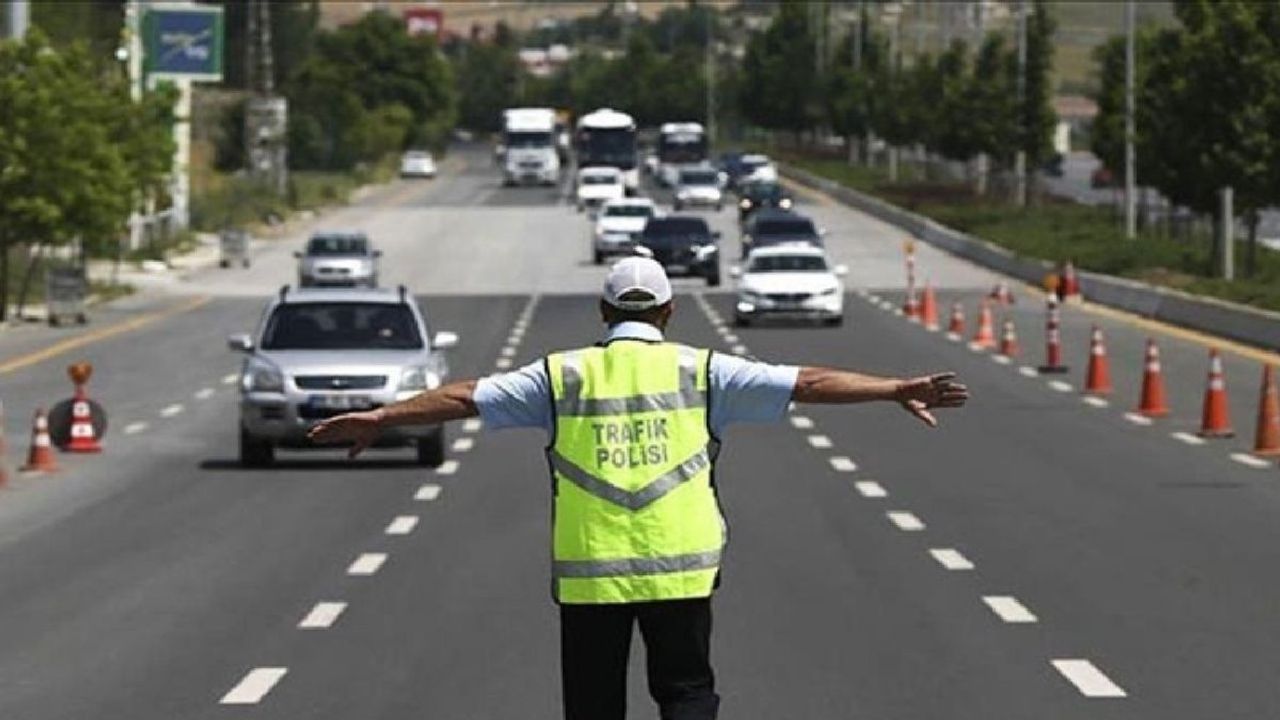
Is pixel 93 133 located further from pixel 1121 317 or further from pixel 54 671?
pixel 54 671

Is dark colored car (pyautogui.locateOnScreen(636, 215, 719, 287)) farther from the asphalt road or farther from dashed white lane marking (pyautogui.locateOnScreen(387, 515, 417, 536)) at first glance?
dashed white lane marking (pyautogui.locateOnScreen(387, 515, 417, 536))

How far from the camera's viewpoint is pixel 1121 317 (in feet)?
195

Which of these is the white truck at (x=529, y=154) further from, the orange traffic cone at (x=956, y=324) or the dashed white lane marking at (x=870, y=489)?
the dashed white lane marking at (x=870, y=489)

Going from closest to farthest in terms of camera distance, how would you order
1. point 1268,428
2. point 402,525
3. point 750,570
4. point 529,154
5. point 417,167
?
point 750,570 < point 402,525 < point 1268,428 < point 529,154 < point 417,167

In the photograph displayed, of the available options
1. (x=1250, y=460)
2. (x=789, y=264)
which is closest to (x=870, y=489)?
(x=1250, y=460)

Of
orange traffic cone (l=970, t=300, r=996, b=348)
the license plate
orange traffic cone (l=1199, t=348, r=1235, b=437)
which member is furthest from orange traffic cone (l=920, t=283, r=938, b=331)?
the license plate

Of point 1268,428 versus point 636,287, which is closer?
point 636,287

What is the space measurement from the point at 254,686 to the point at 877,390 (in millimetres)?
6814

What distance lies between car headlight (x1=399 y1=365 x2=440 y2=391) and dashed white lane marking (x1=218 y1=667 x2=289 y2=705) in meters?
13.5

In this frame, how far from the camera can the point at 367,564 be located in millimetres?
21281

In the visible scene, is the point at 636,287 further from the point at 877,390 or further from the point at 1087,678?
the point at 1087,678

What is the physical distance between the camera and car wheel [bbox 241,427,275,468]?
97.5ft

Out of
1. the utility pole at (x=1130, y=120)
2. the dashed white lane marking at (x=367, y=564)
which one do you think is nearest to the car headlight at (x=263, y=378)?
the dashed white lane marking at (x=367, y=564)

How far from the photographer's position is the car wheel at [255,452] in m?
29.7
